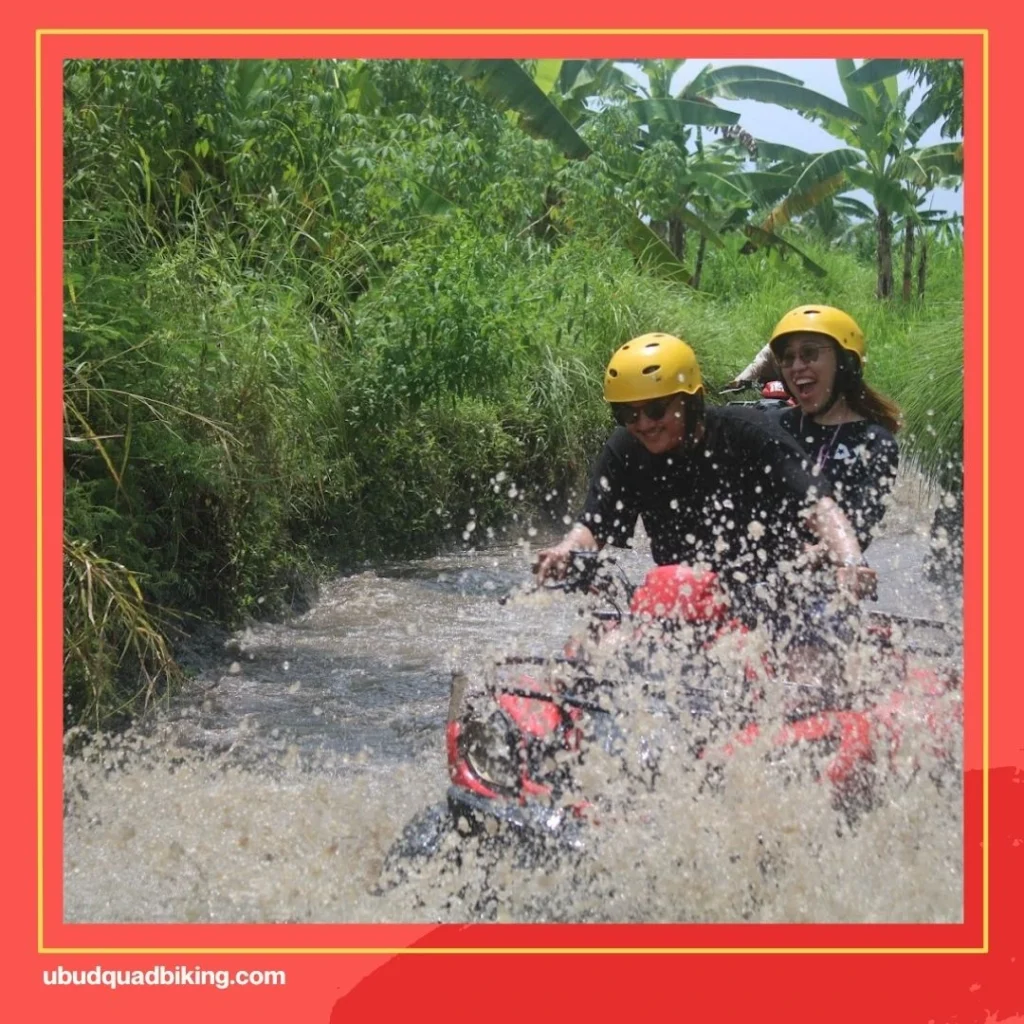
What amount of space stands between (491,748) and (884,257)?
69.2 ft

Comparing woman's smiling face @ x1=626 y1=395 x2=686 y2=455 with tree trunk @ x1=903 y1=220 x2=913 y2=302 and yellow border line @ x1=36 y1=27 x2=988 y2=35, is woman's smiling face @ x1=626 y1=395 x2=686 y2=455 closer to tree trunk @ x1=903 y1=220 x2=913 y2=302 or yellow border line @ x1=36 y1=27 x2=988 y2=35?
yellow border line @ x1=36 y1=27 x2=988 y2=35

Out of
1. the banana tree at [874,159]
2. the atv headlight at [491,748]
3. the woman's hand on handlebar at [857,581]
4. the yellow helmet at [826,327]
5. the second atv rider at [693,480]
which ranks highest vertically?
the banana tree at [874,159]

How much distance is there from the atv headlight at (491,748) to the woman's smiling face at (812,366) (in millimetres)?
1970

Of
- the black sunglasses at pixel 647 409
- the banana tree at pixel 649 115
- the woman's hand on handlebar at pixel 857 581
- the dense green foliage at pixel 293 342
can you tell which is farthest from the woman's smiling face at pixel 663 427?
the banana tree at pixel 649 115

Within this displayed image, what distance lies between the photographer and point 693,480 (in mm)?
4508

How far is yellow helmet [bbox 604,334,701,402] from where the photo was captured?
4.38 meters

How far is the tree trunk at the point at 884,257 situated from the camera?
23.0m

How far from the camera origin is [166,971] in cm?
330

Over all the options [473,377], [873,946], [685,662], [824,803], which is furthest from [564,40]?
[473,377]
